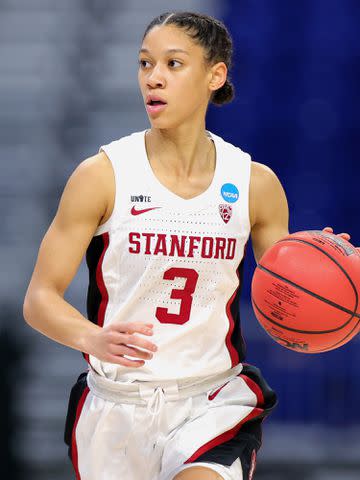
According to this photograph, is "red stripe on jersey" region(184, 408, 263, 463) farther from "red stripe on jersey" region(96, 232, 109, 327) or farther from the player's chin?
the player's chin

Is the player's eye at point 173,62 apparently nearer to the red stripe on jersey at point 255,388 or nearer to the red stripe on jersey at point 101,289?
the red stripe on jersey at point 101,289

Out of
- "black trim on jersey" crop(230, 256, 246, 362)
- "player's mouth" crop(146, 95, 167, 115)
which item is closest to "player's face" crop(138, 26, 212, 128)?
"player's mouth" crop(146, 95, 167, 115)

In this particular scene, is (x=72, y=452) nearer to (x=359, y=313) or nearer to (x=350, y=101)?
(x=359, y=313)

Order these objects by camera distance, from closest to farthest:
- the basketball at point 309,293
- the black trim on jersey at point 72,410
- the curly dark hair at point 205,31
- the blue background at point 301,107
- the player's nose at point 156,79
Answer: the basketball at point 309,293 → the player's nose at point 156,79 → the curly dark hair at point 205,31 → the black trim on jersey at point 72,410 → the blue background at point 301,107

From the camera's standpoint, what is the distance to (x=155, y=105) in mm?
3561

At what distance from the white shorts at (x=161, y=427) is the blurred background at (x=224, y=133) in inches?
99.9

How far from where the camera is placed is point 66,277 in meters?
3.48

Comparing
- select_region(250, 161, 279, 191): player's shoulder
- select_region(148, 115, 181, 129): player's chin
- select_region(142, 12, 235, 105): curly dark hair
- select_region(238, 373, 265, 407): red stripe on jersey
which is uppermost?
select_region(142, 12, 235, 105): curly dark hair

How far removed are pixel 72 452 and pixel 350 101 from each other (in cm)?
395

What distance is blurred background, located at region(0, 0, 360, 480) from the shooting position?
6.41 m

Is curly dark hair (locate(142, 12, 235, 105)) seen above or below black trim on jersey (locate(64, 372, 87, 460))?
above

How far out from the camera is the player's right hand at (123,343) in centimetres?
296

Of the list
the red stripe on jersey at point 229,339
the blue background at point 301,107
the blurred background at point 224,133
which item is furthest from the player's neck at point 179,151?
the blue background at point 301,107

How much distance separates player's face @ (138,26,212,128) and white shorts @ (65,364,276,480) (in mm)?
881
